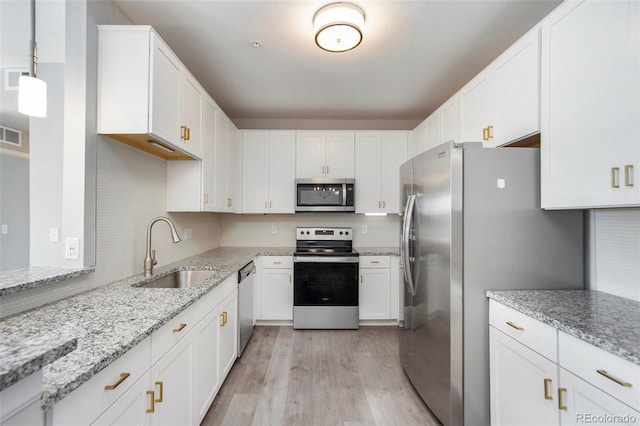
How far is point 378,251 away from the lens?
133 inches

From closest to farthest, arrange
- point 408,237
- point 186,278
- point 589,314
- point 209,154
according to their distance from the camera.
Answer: point 589,314 < point 408,237 < point 186,278 < point 209,154

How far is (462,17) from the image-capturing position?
1861 mm

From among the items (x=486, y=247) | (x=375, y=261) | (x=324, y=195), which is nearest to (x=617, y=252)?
(x=486, y=247)

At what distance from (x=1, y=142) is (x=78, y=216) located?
524 millimetres

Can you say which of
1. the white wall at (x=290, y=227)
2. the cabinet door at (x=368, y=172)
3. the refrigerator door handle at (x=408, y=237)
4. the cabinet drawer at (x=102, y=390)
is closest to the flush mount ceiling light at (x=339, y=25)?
the refrigerator door handle at (x=408, y=237)

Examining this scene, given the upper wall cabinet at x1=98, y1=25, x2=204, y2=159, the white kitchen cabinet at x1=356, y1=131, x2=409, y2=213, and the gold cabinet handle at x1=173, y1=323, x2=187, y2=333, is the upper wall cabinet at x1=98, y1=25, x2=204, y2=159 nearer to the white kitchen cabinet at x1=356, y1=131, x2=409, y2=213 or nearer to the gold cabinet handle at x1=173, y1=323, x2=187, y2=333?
the gold cabinet handle at x1=173, y1=323, x2=187, y2=333

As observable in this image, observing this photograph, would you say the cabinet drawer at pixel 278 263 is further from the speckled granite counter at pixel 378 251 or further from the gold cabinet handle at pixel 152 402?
the gold cabinet handle at pixel 152 402

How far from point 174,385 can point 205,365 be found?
404mm

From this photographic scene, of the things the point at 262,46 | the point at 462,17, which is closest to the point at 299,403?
the point at 262,46

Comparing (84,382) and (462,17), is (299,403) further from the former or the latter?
(462,17)

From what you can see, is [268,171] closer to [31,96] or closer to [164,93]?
[164,93]

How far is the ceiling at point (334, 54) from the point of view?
178cm

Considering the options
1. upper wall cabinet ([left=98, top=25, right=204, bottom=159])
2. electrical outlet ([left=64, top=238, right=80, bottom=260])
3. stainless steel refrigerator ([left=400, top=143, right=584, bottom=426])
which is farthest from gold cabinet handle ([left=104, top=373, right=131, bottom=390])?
stainless steel refrigerator ([left=400, top=143, right=584, bottom=426])

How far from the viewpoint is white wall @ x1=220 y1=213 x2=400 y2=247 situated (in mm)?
3742
